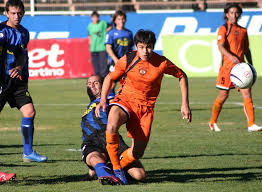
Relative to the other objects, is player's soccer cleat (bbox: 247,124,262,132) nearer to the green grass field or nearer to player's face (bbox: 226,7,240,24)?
the green grass field

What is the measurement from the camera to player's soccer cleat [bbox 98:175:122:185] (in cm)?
698

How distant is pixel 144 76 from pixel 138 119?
1.54 ft

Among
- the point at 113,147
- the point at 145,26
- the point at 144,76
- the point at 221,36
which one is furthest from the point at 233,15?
the point at 145,26

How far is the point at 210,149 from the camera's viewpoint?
32.3 feet

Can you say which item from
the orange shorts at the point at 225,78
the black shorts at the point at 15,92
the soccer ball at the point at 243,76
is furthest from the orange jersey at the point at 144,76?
the orange shorts at the point at 225,78

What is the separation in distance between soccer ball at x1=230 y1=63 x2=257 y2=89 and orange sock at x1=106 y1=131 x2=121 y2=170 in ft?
14.3

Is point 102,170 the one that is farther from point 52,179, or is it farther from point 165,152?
point 165,152

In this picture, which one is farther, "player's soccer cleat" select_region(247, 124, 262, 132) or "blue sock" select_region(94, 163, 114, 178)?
"player's soccer cleat" select_region(247, 124, 262, 132)

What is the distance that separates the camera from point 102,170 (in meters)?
7.06

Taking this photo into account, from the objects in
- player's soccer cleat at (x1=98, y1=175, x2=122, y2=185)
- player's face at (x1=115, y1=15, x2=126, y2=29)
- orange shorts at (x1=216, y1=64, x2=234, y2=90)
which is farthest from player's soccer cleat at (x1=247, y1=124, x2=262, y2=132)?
player's soccer cleat at (x1=98, y1=175, x2=122, y2=185)

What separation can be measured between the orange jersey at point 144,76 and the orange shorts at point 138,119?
59mm

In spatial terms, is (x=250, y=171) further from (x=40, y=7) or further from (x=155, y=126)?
(x=40, y=7)

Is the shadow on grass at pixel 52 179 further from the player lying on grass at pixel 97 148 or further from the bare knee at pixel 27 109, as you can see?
the bare knee at pixel 27 109

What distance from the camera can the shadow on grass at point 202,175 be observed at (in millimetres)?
7457
